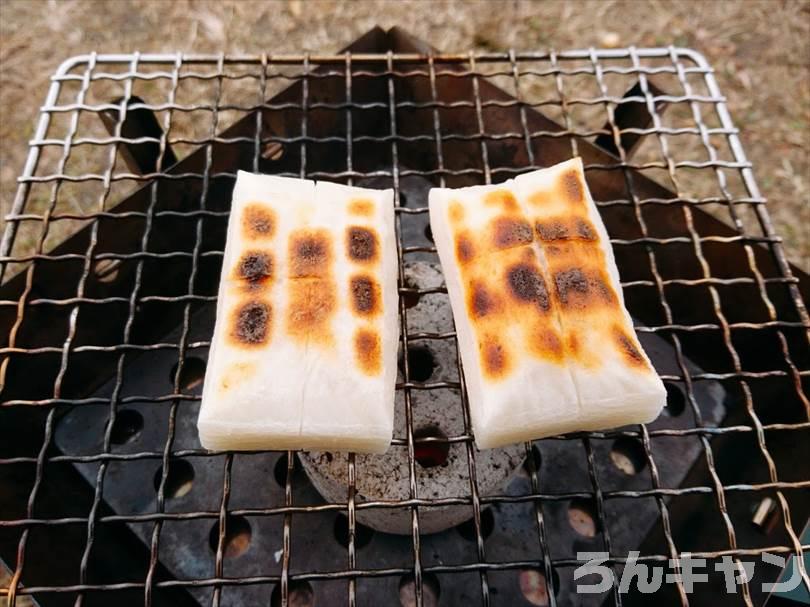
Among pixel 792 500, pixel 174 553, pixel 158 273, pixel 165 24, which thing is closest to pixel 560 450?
pixel 792 500

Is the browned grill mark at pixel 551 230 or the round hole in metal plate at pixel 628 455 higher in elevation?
the browned grill mark at pixel 551 230

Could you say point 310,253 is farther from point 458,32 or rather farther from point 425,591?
point 458,32

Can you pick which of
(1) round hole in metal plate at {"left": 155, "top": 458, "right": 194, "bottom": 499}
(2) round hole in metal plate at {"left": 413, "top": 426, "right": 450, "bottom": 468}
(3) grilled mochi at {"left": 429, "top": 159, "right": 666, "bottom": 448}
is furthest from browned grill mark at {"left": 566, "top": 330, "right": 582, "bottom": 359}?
(1) round hole in metal plate at {"left": 155, "top": 458, "right": 194, "bottom": 499}

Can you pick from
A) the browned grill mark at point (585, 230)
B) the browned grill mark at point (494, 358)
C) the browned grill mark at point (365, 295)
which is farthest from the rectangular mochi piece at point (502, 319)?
the browned grill mark at point (365, 295)

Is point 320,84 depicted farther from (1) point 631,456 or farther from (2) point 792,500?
(2) point 792,500

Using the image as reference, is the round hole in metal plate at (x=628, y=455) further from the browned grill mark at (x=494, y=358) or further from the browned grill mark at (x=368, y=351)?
the browned grill mark at (x=368, y=351)

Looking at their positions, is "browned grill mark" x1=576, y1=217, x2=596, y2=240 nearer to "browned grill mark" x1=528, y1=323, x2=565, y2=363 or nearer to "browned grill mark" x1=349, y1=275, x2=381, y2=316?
"browned grill mark" x1=528, y1=323, x2=565, y2=363
